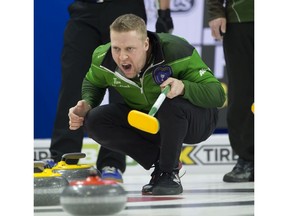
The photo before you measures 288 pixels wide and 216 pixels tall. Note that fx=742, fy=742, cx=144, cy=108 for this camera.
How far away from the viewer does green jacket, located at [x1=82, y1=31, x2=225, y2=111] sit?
2.28 meters

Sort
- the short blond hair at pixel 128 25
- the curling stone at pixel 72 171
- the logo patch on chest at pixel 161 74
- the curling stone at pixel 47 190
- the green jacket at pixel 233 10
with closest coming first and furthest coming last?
1. the curling stone at pixel 47 190
2. the short blond hair at pixel 128 25
3. the logo patch on chest at pixel 161 74
4. the curling stone at pixel 72 171
5. the green jacket at pixel 233 10

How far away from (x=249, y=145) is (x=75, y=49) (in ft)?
2.60

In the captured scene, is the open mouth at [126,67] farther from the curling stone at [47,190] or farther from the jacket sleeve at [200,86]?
the curling stone at [47,190]

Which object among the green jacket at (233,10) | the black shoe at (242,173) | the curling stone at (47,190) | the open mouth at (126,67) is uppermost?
the green jacket at (233,10)

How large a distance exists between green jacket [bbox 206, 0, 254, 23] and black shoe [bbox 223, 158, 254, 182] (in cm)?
57

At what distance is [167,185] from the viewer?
230 cm

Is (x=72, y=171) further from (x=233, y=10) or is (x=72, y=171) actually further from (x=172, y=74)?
(x=233, y=10)

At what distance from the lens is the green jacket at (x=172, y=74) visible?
228cm

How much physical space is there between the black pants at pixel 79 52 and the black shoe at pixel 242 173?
439 mm

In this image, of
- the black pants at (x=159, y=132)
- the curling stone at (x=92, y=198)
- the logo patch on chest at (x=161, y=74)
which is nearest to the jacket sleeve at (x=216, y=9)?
the black pants at (x=159, y=132)

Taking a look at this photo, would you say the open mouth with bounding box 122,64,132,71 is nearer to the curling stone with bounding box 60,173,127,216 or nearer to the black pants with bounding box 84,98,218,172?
the black pants with bounding box 84,98,218,172

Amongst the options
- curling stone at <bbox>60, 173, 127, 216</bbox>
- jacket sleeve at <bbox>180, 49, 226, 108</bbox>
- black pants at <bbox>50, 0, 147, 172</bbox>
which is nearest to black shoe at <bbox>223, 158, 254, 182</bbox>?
black pants at <bbox>50, 0, 147, 172</bbox>

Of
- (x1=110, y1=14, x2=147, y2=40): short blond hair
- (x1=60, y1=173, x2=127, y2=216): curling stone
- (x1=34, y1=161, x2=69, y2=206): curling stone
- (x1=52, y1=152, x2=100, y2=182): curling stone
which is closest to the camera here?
(x1=60, y1=173, x2=127, y2=216): curling stone

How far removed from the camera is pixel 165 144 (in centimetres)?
229
